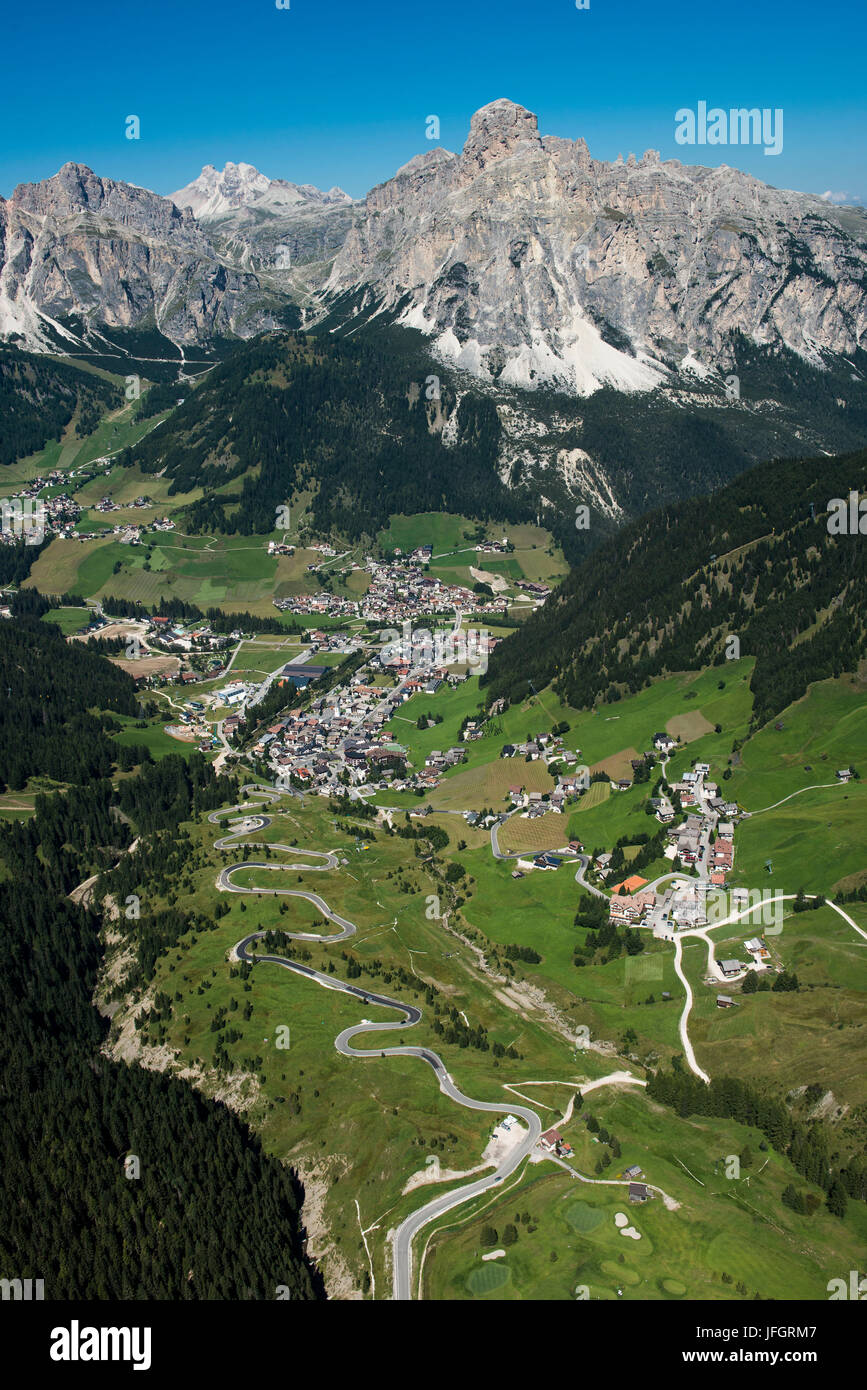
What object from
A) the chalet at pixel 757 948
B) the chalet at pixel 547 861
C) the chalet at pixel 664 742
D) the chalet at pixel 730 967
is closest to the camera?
the chalet at pixel 730 967

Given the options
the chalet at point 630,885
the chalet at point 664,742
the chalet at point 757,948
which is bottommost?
the chalet at point 757,948

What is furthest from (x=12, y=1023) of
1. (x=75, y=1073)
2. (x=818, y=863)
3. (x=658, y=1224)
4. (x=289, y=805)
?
(x=818, y=863)

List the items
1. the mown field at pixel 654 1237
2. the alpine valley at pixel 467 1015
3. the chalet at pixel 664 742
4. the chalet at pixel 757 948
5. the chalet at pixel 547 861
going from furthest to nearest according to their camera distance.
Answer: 1. the chalet at pixel 664 742
2. the chalet at pixel 547 861
3. the chalet at pixel 757 948
4. the alpine valley at pixel 467 1015
5. the mown field at pixel 654 1237

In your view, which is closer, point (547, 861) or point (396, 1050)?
point (396, 1050)

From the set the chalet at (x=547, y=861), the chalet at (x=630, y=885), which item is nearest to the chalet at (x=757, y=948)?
the chalet at (x=630, y=885)

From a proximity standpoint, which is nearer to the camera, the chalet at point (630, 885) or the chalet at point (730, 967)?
the chalet at point (730, 967)

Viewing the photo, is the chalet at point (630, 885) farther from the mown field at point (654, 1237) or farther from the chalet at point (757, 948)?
the mown field at point (654, 1237)

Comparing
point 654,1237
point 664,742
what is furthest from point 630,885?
point 654,1237

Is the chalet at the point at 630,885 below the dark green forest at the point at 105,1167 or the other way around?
the other way around

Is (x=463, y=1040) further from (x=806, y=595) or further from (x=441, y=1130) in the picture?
(x=806, y=595)

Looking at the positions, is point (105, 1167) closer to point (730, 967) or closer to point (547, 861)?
point (730, 967)

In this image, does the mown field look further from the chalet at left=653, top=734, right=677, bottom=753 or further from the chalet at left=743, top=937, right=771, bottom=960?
the chalet at left=653, top=734, right=677, bottom=753
